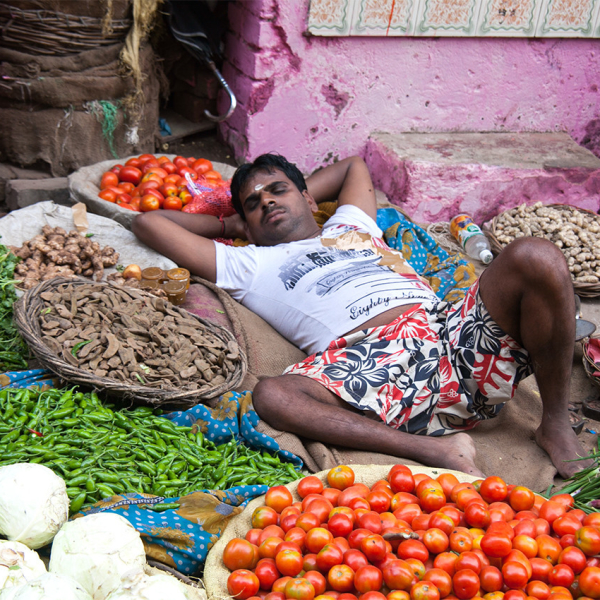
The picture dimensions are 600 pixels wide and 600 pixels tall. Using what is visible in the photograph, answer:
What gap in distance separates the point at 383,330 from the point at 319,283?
1.50 ft

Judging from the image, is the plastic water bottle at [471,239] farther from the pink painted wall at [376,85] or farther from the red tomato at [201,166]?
the red tomato at [201,166]

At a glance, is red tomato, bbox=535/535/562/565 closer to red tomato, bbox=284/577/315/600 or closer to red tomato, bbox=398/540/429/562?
red tomato, bbox=398/540/429/562

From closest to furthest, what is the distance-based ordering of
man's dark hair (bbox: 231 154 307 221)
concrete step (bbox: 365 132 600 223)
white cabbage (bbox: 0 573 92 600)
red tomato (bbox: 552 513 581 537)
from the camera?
white cabbage (bbox: 0 573 92 600) < red tomato (bbox: 552 513 581 537) < man's dark hair (bbox: 231 154 307 221) < concrete step (bbox: 365 132 600 223)

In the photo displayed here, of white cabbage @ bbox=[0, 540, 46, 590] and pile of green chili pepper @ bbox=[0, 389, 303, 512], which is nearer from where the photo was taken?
white cabbage @ bbox=[0, 540, 46, 590]

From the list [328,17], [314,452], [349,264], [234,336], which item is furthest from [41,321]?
[328,17]

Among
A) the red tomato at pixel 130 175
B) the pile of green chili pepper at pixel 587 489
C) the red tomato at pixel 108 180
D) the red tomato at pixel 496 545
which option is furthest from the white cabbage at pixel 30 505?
the red tomato at pixel 130 175

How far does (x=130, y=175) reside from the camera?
13.9ft

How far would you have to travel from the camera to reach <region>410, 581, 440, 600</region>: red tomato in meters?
1.64

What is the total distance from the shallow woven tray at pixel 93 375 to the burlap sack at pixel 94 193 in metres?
1.00

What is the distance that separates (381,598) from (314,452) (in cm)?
105

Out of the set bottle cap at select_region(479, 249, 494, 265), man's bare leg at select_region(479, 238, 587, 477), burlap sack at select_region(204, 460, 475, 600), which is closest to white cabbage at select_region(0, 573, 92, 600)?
burlap sack at select_region(204, 460, 475, 600)

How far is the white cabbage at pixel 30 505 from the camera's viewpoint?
181 centimetres

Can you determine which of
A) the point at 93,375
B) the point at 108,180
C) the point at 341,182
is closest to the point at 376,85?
the point at 341,182

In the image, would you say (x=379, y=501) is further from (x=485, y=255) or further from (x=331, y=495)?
(x=485, y=255)
